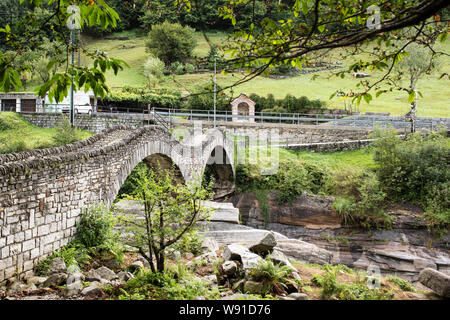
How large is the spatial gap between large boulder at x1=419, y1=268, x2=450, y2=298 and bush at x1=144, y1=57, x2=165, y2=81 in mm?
35241

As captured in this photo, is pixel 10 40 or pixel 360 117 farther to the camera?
pixel 360 117

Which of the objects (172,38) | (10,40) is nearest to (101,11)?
(10,40)

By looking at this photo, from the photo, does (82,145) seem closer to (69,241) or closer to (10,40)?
(69,241)

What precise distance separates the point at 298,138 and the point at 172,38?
21.9 m

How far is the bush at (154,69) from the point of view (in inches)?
1535

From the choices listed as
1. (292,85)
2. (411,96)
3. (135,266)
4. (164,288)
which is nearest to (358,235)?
(135,266)

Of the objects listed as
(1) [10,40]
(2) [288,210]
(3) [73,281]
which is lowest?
(2) [288,210]

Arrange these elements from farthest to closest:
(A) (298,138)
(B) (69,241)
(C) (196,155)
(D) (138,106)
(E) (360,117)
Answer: (D) (138,106) → (E) (360,117) → (A) (298,138) → (C) (196,155) → (B) (69,241)

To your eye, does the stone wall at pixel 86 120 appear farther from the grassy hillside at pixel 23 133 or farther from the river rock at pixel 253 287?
the river rock at pixel 253 287

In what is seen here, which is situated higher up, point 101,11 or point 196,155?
point 101,11

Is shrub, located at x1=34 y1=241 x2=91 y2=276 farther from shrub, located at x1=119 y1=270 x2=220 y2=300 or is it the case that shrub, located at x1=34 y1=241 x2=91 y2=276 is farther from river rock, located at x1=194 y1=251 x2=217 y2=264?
river rock, located at x1=194 y1=251 x2=217 y2=264

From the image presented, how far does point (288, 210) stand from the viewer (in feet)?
64.5

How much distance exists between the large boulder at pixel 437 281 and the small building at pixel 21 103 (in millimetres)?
29607

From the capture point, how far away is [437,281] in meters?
7.39
